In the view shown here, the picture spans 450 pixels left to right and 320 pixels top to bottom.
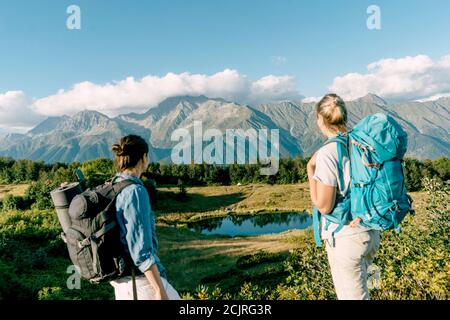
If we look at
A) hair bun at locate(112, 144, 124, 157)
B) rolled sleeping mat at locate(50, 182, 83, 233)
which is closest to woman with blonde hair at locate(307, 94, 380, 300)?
hair bun at locate(112, 144, 124, 157)

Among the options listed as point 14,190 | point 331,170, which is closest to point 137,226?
point 331,170

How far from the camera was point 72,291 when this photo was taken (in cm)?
1498

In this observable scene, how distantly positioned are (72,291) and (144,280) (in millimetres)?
12852

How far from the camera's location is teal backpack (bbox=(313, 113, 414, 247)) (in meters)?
3.95

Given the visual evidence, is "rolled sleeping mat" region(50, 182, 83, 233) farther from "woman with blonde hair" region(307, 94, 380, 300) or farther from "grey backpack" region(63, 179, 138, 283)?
"woman with blonde hair" region(307, 94, 380, 300)

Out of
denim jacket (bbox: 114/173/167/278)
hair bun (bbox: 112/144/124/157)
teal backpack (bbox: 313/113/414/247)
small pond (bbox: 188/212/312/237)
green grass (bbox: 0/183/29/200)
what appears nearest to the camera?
denim jacket (bbox: 114/173/167/278)

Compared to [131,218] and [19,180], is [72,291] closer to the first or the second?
[131,218]

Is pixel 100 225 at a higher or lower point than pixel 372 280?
higher

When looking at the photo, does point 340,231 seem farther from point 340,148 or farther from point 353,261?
point 340,148

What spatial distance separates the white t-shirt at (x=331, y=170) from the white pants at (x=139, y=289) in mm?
2026

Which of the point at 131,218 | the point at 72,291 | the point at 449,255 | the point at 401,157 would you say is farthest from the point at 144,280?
the point at 72,291

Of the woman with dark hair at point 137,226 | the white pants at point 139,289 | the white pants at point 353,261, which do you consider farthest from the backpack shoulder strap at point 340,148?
the white pants at point 139,289

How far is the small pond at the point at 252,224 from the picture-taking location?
61316 mm
